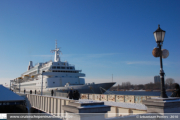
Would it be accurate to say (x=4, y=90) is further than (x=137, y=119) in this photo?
Yes

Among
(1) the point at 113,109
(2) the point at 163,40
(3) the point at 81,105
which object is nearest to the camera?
(3) the point at 81,105

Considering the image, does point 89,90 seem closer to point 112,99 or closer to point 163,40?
point 112,99

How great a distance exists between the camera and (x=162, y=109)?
19.1ft

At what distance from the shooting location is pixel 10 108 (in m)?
38.5

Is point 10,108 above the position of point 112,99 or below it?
below

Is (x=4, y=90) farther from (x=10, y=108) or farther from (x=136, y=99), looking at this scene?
(x=136, y=99)

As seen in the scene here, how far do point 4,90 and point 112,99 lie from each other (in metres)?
28.9

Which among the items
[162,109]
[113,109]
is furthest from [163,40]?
[113,109]

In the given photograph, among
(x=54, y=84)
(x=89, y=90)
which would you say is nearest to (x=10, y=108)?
(x=54, y=84)

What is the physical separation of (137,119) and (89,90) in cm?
3132

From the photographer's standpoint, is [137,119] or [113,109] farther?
[113,109]

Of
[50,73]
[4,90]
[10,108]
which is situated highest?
[50,73]

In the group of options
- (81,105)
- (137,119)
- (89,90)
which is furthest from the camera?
(89,90)

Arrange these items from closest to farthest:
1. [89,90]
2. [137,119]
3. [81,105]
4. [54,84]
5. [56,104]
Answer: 1. [81,105]
2. [137,119]
3. [56,104]
4. [89,90]
5. [54,84]
